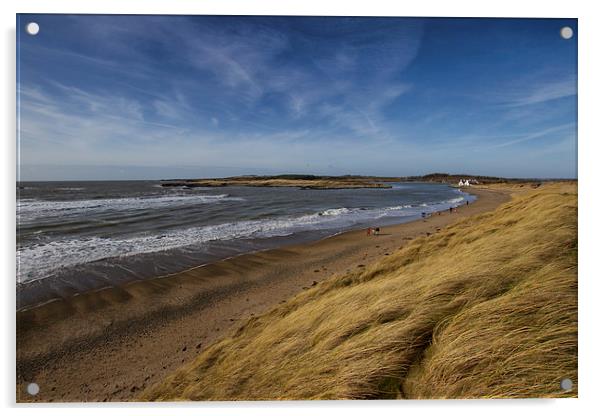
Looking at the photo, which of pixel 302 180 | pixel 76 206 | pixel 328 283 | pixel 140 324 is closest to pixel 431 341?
pixel 328 283

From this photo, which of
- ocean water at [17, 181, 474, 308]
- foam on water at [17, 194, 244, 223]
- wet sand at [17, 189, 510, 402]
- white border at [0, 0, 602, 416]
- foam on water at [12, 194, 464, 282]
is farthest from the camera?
foam on water at [17, 194, 244, 223]

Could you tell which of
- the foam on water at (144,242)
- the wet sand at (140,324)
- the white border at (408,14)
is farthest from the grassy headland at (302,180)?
the white border at (408,14)

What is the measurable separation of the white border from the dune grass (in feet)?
0.59

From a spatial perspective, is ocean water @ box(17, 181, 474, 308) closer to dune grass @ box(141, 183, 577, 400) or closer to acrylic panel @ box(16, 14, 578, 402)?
acrylic panel @ box(16, 14, 578, 402)

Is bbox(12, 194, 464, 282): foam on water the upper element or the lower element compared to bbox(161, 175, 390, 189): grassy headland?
lower

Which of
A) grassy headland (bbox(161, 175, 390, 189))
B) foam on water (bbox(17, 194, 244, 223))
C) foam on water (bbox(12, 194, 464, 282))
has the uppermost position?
grassy headland (bbox(161, 175, 390, 189))

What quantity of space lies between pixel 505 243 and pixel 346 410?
95.0 inches

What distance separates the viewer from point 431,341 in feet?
6.63

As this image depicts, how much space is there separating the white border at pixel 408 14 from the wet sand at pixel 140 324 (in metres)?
0.21

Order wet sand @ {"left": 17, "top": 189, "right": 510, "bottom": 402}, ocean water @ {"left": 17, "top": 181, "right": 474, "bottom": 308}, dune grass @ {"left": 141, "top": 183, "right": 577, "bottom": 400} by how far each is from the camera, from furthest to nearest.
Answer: ocean water @ {"left": 17, "top": 181, "right": 474, "bottom": 308}, wet sand @ {"left": 17, "top": 189, "right": 510, "bottom": 402}, dune grass @ {"left": 141, "top": 183, "right": 577, "bottom": 400}

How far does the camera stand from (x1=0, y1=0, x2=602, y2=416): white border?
2.47 m

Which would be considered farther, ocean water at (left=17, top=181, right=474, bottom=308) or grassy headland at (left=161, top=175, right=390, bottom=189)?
grassy headland at (left=161, top=175, right=390, bottom=189)

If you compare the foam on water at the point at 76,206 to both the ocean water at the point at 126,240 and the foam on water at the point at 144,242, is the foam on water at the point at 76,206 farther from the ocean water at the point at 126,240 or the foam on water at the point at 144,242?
the foam on water at the point at 144,242

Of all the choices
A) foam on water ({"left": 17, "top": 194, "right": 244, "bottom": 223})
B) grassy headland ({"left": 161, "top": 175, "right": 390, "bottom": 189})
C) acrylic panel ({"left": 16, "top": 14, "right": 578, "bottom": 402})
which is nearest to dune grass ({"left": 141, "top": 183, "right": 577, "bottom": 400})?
acrylic panel ({"left": 16, "top": 14, "right": 578, "bottom": 402})
